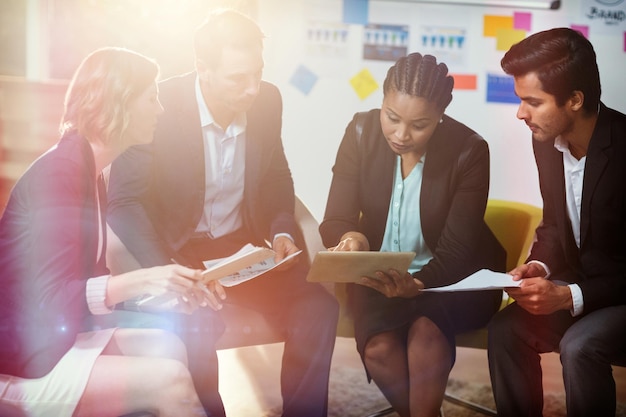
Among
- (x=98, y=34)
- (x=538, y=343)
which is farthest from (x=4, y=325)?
(x=538, y=343)

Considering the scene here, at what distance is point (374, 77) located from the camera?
6.42ft

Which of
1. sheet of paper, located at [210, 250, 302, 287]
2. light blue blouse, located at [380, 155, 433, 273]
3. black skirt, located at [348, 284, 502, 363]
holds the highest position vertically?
light blue blouse, located at [380, 155, 433, 273]

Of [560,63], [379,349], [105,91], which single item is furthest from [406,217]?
[105,91]

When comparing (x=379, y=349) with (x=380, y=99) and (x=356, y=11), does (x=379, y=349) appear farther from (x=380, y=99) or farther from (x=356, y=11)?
(x=356, y=11)

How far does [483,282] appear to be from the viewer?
74.4 inches

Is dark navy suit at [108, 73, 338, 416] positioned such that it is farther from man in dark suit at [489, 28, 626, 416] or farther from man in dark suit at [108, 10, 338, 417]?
man in dark suit at [489, 28, 626, 416]

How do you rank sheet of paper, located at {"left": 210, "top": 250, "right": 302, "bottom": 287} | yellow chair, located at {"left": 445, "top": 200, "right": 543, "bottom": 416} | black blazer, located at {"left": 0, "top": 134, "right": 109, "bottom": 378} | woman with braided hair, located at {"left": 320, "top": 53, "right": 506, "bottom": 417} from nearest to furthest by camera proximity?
black blazer, located at {"left": 0, "top": 134, "right": 109, "bottom": 378} → sheet of paper, located at {"left": 210, "top": 250, "right": 302, "bottom": 287} → woman with braided hair, located at {"left": 320, "top": 53, "right": 506, "bottom": 417} → yellow chair, located at {"left": 445, "top": 200, "right": 543, "bottom": 416}

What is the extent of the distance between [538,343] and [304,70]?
3.35 ft

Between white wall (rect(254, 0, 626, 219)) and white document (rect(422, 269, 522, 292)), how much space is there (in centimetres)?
24

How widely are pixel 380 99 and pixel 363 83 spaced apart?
7 centimetres

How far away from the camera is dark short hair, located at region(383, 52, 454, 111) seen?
1896mm

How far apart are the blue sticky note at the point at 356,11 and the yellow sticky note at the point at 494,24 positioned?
35 cm

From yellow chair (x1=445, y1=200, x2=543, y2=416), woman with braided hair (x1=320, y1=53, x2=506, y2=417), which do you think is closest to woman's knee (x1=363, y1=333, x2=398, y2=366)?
woman with braided hair (x1=320, y1=53, x2=506, y2=417)

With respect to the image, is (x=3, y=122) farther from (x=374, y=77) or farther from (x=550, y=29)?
(x=550, y=29)
